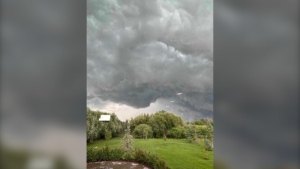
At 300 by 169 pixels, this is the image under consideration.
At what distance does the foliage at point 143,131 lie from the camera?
3.05m

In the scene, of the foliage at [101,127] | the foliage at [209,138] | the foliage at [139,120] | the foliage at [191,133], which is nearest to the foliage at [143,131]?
the foliage at [139,120]

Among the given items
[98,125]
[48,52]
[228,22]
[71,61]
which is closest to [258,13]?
[228,22]

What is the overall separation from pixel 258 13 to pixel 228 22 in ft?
0.66

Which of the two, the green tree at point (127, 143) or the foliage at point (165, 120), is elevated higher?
the foliage at point (165, 120)

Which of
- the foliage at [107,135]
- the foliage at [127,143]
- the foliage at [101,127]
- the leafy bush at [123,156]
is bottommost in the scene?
the leafy bush at [123,156]

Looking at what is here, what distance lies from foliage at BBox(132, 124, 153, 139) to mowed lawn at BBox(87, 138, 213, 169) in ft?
0.15

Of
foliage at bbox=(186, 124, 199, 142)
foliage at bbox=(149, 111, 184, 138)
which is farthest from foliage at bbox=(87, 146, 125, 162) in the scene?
foliage at bbox=(186, 124, 199, 142)

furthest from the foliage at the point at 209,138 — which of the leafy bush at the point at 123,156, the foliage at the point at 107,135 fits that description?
the foliage at the point at 107,135

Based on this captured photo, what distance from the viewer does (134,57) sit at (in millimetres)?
3006

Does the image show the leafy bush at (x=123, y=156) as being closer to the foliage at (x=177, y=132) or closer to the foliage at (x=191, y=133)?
the foliage at (x=177, y=132)

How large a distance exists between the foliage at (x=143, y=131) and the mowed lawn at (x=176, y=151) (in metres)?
0.05

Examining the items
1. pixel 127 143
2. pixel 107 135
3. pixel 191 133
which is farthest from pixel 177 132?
pixel 107 135

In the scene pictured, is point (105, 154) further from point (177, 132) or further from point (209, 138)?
point (209, 138)

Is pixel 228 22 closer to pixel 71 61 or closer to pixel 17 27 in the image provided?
pixel 71 61
